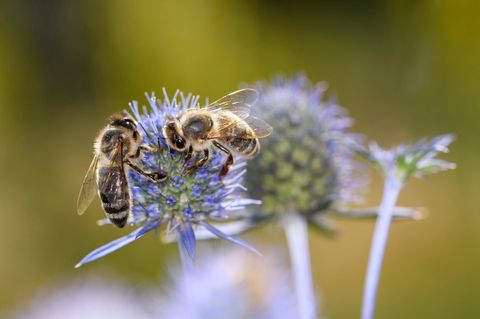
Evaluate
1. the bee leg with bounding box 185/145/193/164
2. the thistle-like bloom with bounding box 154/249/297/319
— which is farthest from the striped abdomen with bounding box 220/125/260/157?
the thistle-like bloom with bounding box 154/249/297/319

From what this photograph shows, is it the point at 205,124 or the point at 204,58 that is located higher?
the point at 204,58

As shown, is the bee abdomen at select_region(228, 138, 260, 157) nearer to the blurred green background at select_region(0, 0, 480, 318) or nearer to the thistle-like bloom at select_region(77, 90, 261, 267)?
the thistle-like bloom at select_region(77, 90, 261, 267)

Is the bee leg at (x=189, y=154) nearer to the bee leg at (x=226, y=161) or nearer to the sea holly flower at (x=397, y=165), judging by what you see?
the bee leg at (x=226, y=161)

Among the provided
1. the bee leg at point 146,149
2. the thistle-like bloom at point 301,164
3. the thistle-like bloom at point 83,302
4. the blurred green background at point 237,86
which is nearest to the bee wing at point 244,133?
the bee leg at point 146,149

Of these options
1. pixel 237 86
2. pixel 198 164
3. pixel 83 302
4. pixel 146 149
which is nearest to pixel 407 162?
pixel 198 164

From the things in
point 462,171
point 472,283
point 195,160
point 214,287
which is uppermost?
point 462,171

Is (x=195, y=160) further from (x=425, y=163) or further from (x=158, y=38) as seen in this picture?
(x=158, y=38)

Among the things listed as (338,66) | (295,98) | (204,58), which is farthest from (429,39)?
(295,98)

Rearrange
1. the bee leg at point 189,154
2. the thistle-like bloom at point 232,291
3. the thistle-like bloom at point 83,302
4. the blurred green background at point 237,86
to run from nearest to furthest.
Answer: the bee leg at point 189,154, the thistle-like bloom at point 232,291, the thistle-like bloom at point 83,302, the blurred green background at point 237,86
